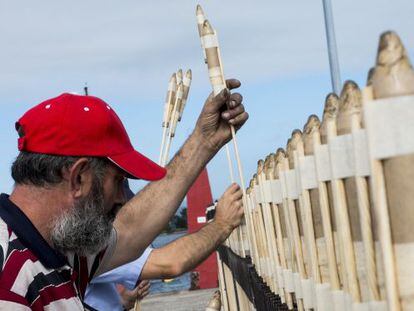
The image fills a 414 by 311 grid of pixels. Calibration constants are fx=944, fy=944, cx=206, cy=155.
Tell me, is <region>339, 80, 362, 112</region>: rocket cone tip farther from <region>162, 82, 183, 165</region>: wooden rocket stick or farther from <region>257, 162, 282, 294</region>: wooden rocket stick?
<region>162, 82, 183, 165</region>: wooden rocket stick

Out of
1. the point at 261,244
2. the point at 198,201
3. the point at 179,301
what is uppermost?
the point at 261,244

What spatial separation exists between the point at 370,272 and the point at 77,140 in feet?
4.22

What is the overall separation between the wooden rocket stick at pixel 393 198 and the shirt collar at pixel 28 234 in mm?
1359

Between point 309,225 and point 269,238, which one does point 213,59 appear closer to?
point 269,238

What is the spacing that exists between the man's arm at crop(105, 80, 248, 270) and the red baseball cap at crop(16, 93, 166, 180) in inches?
37.5

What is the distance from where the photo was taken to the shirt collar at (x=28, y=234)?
307 cm

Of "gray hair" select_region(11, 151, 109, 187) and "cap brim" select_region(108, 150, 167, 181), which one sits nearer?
"gray hair" select_region(11, 151, 109, 187)

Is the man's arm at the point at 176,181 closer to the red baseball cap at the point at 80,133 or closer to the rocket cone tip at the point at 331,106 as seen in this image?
the red baseball cap at the point at 80,133

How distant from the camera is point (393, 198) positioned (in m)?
2.08

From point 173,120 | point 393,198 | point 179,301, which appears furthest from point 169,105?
point 179,301

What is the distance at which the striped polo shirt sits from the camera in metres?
2.92

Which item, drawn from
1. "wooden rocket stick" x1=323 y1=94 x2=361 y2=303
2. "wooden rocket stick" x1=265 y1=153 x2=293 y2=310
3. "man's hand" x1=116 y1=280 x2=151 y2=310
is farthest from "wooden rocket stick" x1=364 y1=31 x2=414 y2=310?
"man's hand" x1=116 y1=280 x2=151 y2=310

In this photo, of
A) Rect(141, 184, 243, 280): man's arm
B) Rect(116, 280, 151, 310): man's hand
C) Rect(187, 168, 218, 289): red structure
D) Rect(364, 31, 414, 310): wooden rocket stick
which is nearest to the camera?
Rect(364, 31, 414, 310): wooden rocket stick

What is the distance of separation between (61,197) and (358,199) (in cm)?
121
